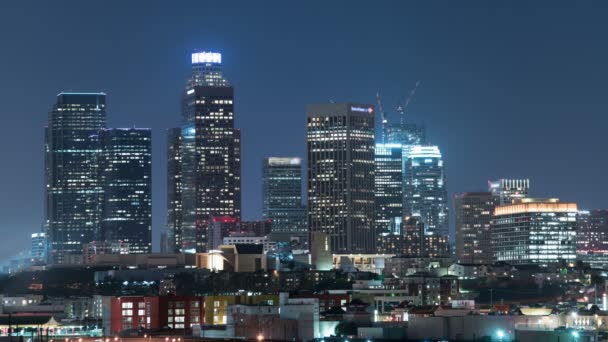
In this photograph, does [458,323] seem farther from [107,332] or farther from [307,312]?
[107,332]

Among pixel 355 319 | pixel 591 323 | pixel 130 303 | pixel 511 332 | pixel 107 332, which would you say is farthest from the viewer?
pixel 130 303

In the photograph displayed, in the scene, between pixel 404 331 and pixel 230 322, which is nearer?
pixel 404 331

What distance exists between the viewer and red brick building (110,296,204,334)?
150m

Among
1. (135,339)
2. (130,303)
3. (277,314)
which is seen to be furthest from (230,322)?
(130,303)

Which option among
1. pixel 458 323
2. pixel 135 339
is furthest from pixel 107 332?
pixel 458 323

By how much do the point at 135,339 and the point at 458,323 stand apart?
21.5 metres

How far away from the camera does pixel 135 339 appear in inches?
4572

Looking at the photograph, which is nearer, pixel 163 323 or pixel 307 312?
pixel 307 312

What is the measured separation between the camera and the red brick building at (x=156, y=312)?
150375 millimetres

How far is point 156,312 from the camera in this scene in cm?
15312

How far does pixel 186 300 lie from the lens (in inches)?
6186

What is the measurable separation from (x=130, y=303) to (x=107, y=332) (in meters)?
10.2

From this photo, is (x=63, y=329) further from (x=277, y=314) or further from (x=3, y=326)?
(x=277, y=314)

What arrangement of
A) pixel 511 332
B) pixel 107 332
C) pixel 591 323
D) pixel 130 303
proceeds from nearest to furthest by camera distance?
pixel 511 332, pixel 591 323, pixel 107 332, pixel 130 303
